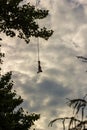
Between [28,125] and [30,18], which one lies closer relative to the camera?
[30,18]

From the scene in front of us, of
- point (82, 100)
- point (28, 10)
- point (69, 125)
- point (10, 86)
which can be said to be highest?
point (10, 86)

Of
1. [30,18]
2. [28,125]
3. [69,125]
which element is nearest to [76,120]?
[69,125]

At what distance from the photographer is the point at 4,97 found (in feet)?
120

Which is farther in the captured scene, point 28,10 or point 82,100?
point 28,10

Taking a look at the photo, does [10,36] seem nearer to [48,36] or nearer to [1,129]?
[48,36]

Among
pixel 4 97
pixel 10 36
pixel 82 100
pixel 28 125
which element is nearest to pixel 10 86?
pixel 4 97

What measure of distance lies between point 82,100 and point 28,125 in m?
29.0

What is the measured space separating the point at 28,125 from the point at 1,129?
341 centimetres

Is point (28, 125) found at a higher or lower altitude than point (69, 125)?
higher

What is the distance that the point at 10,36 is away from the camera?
2542cm

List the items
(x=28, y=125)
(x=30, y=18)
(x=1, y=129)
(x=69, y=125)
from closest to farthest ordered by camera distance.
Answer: (x=69, y=125) → (x=30, y=18) → (x=1, y=129) → (x=28, y=125)

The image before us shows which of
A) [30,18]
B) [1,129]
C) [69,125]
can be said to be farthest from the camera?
[1,129]

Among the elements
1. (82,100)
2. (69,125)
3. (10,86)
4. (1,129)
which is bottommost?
(69,125)

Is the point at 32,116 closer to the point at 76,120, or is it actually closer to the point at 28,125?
the point at 28,125
